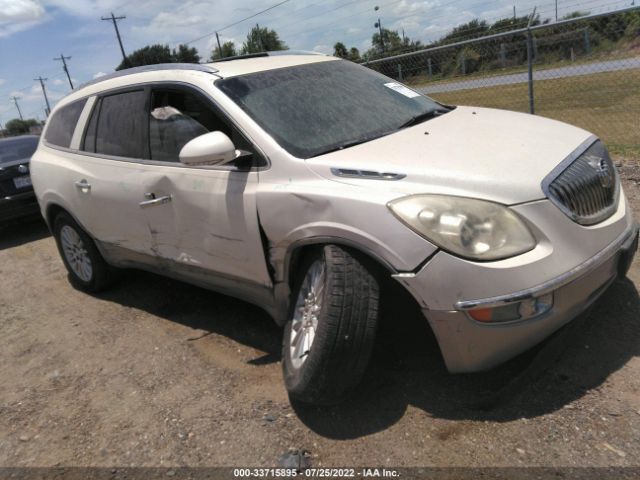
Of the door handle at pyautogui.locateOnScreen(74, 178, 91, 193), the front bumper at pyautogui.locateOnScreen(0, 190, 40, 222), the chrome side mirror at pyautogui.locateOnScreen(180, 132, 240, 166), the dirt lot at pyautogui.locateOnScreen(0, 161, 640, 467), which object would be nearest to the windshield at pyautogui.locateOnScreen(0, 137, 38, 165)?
the front bumper at pyautogui.locateOnScreen(0, 190, 40, 222)

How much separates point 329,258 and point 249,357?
122 cm

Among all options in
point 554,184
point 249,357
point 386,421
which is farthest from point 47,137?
point 554,184

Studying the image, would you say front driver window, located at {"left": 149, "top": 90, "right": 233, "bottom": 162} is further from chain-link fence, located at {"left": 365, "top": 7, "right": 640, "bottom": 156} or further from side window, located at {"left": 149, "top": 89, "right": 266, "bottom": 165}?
chain-link fence, located at {"left": 365, "top": 7, "right": 640, "bottom": 156}

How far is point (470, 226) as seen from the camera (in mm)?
2385

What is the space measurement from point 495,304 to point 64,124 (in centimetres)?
406

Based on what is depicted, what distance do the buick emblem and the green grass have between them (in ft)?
21.5

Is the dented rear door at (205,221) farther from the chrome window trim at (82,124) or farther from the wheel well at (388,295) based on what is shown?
the chrome window trim at (82,124)

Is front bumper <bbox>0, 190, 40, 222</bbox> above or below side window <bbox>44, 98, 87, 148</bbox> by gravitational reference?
below

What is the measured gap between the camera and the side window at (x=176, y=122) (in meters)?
3.37

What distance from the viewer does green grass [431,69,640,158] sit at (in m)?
9.88

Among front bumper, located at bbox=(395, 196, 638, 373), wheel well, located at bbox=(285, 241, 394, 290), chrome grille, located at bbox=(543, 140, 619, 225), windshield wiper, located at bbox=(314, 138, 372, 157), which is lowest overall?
front bumper, located at bbox=(395, 196, 638, 373)

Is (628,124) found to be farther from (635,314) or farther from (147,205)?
(147,205)

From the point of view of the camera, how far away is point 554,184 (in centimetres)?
255

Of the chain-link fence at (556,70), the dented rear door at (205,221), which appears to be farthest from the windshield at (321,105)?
the chain-link fence at (556,70)
